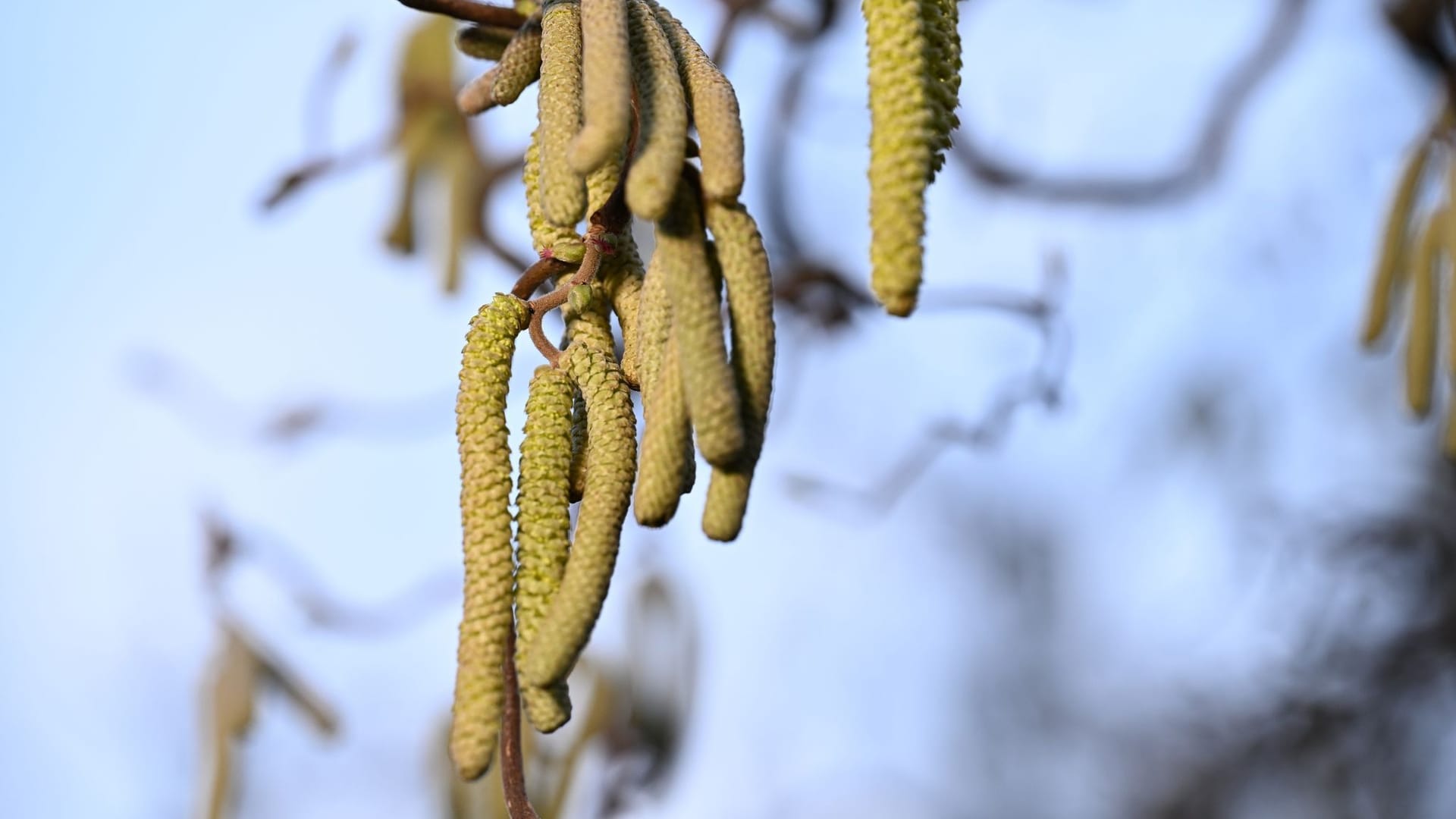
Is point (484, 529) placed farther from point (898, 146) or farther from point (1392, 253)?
point (1392, 253)

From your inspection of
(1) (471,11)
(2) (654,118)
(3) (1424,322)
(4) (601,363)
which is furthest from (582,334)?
(3) (1424,322)

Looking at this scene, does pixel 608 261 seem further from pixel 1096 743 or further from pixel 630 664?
pixel 1096 743

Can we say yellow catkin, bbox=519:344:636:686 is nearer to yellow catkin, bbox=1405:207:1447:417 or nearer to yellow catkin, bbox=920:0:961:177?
yellow catkin, bbox=920:0:961:177

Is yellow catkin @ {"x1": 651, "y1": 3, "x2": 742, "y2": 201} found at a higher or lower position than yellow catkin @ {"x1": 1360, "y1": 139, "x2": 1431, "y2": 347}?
higher

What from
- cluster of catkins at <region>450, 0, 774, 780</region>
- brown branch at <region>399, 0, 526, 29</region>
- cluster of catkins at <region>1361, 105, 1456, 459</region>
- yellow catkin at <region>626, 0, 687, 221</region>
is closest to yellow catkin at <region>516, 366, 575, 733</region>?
cluster of catkins at <region>450, 0, 774, 780</region>

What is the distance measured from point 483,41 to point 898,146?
15.0 inches

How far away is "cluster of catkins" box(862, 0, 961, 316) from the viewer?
1.57 ft

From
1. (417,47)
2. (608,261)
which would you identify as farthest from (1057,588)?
(608,261)

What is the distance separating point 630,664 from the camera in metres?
2.12

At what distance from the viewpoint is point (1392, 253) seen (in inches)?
60.3

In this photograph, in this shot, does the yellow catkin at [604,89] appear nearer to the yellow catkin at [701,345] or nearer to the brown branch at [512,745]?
the yellow catkin at [701,345]

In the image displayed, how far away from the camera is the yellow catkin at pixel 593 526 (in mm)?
527

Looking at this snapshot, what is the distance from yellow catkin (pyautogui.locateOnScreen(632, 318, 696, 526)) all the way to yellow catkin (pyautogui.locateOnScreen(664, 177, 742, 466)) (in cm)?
2

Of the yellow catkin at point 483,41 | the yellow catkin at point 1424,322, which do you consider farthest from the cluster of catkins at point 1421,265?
the yellow catkin at point 483,41
